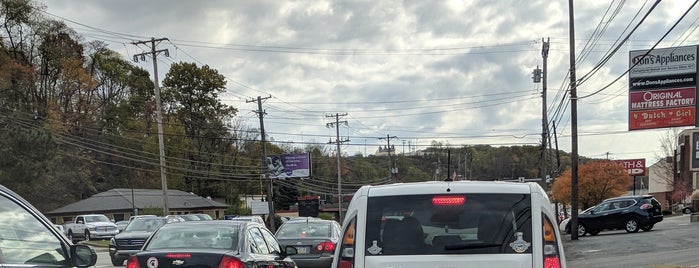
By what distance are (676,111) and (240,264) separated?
73.6 feet

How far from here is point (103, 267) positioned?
69.2ft

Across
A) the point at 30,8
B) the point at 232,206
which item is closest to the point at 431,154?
the point at 232,206

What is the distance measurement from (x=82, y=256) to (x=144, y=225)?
Result: 17376mm

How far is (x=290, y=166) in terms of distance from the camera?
7094cm

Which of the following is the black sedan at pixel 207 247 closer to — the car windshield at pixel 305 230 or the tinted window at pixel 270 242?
the tinted window at pixel 270 242

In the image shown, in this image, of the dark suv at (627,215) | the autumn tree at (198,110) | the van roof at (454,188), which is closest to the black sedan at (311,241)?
the van roof at (454,188)

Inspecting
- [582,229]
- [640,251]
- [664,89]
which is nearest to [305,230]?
[640,251]

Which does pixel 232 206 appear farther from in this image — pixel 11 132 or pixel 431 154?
pixel 11 132

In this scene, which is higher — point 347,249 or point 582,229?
point 347,249

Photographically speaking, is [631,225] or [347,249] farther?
[631,225]

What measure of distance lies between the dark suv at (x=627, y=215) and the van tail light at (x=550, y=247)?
24.3 m

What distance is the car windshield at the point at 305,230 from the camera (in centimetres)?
1577

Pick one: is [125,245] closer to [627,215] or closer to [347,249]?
[347,249]

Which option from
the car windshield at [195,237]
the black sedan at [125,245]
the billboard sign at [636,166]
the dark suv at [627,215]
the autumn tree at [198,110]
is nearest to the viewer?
the car windshield at [195,237]
